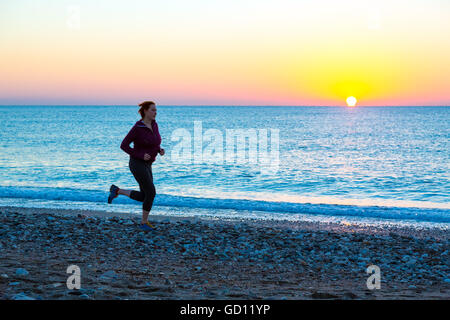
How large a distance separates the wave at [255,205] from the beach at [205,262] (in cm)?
340

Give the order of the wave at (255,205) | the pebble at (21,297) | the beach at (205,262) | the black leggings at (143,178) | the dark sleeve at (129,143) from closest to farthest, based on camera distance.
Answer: the pebble at (21,297), the beach at (205,262), the dark sleeve at (129,143), the black leggings at (143,178), the wave at (255,205)

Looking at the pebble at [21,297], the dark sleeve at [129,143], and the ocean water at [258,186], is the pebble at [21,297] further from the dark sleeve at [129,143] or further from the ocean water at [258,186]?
the ocean water at [258,186]

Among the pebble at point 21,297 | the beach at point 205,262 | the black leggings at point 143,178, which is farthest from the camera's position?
the black leggings at point 143,178

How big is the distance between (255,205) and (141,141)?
791 cm

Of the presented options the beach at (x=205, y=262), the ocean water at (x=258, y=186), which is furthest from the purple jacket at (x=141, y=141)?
the ocean water at (x=258, y=186)

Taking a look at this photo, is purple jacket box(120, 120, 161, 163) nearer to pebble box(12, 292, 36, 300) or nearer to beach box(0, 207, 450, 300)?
beach box(0, 207, 450, 300)

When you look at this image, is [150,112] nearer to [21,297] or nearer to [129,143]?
[129,143]

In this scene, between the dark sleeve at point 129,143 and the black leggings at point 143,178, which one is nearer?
the dark sleeve at point 129,143

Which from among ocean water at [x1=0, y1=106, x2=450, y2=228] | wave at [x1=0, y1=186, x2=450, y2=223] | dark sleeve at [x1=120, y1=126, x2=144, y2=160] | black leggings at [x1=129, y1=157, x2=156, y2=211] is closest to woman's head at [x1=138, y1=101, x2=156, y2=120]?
dark sleeve at [x1=120, y1=126, x2=144, y2=160]

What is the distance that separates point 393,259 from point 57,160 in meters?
26.3

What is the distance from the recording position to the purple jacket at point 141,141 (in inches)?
320

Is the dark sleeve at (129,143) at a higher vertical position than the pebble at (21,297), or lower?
higher

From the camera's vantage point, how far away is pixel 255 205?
1548 cm
